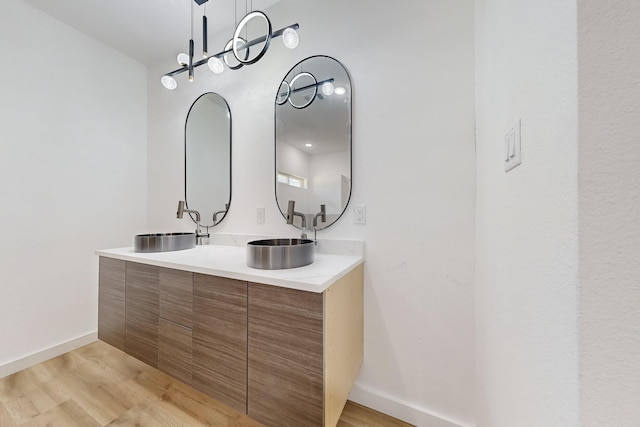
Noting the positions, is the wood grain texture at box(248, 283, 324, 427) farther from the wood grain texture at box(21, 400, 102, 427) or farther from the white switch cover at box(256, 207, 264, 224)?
the wood grain texture at box(21, 400, 102, 427)

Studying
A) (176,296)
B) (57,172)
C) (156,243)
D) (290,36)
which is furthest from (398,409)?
(57,172)

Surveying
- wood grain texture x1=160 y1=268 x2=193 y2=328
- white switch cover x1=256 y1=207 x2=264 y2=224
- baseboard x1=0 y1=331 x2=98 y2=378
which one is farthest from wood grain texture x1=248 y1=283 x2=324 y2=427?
baseboard x1=0 y1=331 x2=98 y2=378

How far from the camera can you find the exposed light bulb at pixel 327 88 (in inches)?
61.3

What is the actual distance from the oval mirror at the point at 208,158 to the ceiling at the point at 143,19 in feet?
1.72

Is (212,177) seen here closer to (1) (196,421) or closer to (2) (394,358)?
(1) (196,421)

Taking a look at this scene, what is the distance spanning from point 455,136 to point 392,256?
709 millimetres

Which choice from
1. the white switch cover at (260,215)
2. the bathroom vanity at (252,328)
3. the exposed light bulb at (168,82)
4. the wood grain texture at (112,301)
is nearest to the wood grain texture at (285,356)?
the bathroom vanity at (252,328)

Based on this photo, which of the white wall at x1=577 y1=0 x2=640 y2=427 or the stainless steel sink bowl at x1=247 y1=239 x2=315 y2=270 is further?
the stainless steel sink bowl at x1=247 y1=239 x2=315 y2=270

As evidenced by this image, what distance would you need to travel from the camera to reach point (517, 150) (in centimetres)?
67

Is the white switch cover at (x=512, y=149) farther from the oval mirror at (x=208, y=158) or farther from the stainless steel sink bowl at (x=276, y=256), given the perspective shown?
the oval mirror at (x=208, y=158)

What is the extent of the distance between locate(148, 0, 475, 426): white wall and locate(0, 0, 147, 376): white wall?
1.89 meters

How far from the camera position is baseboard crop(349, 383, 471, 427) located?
1261 mm

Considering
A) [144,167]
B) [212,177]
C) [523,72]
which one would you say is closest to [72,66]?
[144,167]

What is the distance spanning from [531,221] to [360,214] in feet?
3.05
